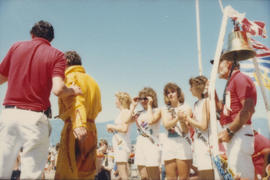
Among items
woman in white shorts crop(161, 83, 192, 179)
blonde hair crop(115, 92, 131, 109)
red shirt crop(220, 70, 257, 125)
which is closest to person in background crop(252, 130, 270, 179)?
red shirt crop(220, 70, 257, 125)

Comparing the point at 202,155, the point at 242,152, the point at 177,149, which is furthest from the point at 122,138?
the point at 242,152

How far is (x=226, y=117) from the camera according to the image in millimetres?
2865

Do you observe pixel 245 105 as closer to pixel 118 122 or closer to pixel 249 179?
pixel 249 179

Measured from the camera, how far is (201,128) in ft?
11.2

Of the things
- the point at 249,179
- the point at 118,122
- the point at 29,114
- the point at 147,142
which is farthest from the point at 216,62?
the point at 118,122

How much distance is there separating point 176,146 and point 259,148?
47.8 inches

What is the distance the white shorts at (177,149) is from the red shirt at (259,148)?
970 millimetres

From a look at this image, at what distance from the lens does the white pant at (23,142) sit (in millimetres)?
2107

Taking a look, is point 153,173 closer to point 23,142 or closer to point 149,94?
point 149,94

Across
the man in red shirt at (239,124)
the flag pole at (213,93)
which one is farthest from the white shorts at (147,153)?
the flag pole at (213,93)

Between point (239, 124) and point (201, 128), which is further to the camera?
point (201, 128)

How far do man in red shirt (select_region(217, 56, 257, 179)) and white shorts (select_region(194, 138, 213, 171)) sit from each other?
86 cm

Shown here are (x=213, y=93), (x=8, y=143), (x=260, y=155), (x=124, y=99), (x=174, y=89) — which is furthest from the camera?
(x=124, y=99)

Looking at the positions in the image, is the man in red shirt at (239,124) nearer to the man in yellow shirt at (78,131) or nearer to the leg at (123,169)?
the man in yellow shirt at (78,131)
